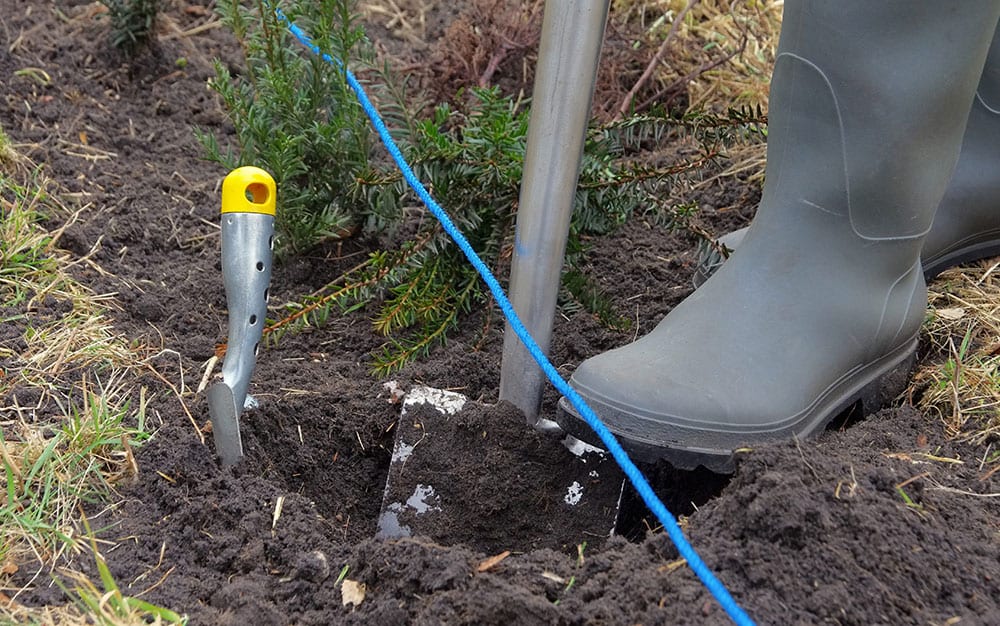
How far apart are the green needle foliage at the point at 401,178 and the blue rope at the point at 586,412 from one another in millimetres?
65

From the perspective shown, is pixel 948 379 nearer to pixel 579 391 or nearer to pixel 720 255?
pixel 720 255

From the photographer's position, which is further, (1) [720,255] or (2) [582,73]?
(1) [720,255]

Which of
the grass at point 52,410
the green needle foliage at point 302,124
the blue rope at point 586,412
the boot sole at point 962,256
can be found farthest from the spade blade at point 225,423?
the boot sole at point 962,256

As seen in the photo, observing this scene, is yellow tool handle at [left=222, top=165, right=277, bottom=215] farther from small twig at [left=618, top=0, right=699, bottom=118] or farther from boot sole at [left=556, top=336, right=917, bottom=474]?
small twig at [left=618, top=0, right=699, bottom=118]

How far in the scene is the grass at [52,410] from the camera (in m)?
1.33

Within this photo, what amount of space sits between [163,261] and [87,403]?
0.58 metres

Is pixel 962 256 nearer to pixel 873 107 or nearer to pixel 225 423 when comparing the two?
pixel 873 107

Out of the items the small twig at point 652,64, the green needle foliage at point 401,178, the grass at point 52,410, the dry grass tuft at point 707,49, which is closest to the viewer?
the grass at point 52,410

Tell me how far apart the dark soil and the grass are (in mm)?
42

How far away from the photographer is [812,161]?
1526 mm

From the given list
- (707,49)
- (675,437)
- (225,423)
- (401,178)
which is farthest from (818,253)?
(707,49)

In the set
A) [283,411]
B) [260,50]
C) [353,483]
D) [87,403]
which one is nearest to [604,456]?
[353,483]

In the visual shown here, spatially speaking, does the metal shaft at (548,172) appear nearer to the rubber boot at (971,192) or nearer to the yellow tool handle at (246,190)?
the yellow tool handle at (246,190)

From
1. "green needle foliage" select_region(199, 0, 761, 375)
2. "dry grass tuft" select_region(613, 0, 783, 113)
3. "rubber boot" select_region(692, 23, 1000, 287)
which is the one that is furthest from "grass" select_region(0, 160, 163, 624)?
"dry grass tuft" select_region(613, 0, 783, 113)
